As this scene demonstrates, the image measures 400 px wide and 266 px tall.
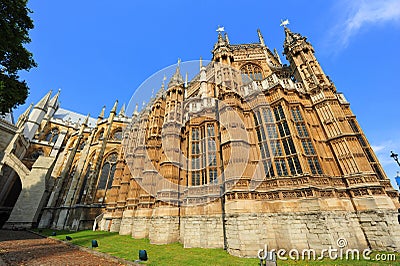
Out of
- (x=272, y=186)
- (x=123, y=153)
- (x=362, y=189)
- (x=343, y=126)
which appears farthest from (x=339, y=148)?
(x=123, y=153)

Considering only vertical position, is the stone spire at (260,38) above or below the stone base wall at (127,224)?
above

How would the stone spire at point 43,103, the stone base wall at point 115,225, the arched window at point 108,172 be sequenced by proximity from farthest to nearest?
the stone spire at point 43,103
the arched window at point 108,172
the stone base wall at point 115,225

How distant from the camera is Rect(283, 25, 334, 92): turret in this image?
17125 mm

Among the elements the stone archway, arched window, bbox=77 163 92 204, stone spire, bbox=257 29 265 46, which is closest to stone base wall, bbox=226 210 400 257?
stone spire, bbox=257 29 265 46

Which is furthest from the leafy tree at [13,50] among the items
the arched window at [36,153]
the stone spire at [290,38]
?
the arched window at [36,153]

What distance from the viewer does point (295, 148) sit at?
12953 mm

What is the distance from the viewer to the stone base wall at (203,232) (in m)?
13.0

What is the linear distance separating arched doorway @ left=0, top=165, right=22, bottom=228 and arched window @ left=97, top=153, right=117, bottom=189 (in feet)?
55.5

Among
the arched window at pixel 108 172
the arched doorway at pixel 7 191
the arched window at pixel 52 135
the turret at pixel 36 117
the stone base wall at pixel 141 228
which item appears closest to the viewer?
the stone base wall at pixel 141 228

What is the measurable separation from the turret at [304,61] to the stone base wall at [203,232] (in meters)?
15.7

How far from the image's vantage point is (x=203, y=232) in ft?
44.6

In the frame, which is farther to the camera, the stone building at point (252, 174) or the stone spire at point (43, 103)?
the stone spire at point (43, 103)

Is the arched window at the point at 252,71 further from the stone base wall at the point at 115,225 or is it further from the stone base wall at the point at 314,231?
the stone base wall at the point at 115,225

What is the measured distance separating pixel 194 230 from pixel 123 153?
21.5 meters
